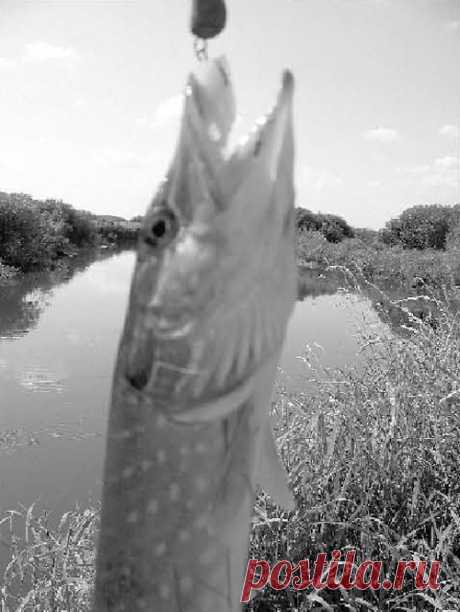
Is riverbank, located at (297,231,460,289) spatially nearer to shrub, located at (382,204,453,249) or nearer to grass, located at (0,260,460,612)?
shrub, located at (382,204,453,249)

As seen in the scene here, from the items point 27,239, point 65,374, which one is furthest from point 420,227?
point 65,374

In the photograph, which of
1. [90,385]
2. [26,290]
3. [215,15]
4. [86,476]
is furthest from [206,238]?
[26,290]

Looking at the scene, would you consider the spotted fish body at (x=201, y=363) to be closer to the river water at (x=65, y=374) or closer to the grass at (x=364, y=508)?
the grass at (x=364, y=508)

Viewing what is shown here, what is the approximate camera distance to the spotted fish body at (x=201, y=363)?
1.17 metres

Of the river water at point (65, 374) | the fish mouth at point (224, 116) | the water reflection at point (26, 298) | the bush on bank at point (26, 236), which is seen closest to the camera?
the fish mouth at point (224, 116)

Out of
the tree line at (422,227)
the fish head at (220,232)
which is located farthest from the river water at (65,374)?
the tree line at (422,227)

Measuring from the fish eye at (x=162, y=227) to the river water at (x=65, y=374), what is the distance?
3.42 meters

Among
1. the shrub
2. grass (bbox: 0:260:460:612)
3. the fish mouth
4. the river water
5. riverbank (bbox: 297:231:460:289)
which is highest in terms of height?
the shrub

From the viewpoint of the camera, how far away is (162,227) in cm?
123

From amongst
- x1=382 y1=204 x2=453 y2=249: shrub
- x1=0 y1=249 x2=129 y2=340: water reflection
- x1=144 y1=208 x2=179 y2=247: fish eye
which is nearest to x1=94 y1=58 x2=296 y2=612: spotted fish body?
x1=144 y1=208 x2=179 y2=247: fish eye

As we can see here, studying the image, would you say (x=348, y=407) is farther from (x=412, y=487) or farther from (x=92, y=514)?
(x=92, y=514)

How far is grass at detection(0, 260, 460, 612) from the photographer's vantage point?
8.75ft

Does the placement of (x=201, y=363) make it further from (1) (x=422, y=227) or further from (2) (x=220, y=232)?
(1) (x=422, y=227)

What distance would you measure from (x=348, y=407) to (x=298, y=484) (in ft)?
2.74
